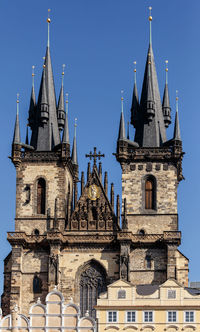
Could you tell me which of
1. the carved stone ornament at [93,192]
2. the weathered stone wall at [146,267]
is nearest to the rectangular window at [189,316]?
the weathered stone wall at [146,267]

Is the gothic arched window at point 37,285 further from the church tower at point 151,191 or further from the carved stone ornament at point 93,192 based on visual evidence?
the carved stone ornament at point 93,192

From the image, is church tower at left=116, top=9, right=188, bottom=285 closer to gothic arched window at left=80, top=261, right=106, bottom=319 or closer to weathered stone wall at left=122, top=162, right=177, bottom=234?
weathered stone wall at left=122, top=162, right=177, bottom=234

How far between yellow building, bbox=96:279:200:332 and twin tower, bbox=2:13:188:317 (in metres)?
15.4

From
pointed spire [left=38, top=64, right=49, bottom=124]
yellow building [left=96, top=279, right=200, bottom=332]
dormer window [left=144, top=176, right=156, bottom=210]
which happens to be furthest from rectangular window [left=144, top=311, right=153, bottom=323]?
pointed spire [left=38, top=64, right=49, bottom=124]

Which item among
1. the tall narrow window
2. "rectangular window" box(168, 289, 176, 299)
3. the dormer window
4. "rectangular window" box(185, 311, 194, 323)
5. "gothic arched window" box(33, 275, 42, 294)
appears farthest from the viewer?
the tall narrow window

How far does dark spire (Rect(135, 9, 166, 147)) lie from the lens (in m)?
89.8

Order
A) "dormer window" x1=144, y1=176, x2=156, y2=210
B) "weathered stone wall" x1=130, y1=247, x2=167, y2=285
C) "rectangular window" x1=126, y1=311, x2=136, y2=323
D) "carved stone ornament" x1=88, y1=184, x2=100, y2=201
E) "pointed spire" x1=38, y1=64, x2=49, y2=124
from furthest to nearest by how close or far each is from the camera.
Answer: "pointed spire" x1=38, y1=64, x2=49, y2=124 → "carved stone ornament" x1=88, y1=184, x2=100, y2=201 → "dormer window" x1=144, y1=176, x2=156, y2=210 → "weathered stone wall" x1=130, y1=247, x2=167, y2=285 → "rectangular window" x1=126, y1=311, x2=136, y2=323

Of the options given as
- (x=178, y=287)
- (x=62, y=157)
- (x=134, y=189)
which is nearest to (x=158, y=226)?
(x=134, y=189)

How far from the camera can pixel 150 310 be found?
6675 centimetres

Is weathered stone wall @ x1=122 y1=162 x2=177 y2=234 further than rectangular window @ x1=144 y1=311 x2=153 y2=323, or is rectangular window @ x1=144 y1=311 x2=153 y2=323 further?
weathered stone wall @ x1=122 y1=162 x2=177 y2=234

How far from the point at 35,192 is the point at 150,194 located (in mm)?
8881

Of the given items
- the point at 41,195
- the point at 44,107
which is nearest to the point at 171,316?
the point at 41,195

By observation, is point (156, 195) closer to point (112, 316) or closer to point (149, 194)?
point (149, 194)

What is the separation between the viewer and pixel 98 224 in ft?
284
